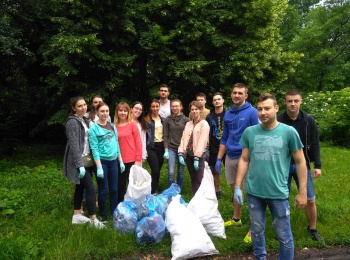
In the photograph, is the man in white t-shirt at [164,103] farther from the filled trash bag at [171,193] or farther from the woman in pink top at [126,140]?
the filled trash bag at [171,193]

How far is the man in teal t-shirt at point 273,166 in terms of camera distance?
3131 mm

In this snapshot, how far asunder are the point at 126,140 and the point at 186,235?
68.2 inches

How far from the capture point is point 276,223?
10.6 ft

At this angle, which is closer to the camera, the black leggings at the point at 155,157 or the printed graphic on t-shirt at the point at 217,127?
the printed graphic on t-shirt at the point at 217,127

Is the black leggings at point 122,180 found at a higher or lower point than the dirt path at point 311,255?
higher

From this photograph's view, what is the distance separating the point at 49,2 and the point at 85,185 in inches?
298

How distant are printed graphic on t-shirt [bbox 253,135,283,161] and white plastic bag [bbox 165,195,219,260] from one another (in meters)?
1.22

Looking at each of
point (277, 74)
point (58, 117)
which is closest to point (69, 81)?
point (58, 117)

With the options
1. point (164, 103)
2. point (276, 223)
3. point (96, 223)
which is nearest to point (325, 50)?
point (164, 103)

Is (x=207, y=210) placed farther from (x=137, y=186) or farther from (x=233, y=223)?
(x=137, y=186)

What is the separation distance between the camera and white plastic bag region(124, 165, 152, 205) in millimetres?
4496

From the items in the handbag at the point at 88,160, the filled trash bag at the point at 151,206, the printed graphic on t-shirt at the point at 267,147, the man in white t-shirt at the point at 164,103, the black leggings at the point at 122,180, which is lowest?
the filled trash bag at the point at 151,206

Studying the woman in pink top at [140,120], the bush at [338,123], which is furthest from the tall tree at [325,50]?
the woman in pink top at [140,120]

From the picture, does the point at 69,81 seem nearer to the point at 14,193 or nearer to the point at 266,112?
the point at 14,193
